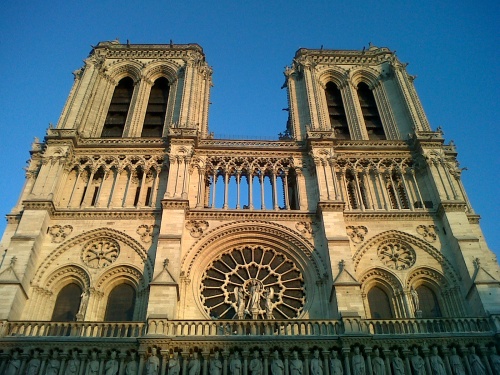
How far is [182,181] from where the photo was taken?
21531mm

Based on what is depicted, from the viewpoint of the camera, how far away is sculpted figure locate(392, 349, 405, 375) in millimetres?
15617

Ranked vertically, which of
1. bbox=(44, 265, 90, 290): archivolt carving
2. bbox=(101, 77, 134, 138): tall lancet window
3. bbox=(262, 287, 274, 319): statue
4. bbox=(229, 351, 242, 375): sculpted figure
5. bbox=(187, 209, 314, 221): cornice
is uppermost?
bbox=(101, 77, 134, 138): tall lancet window

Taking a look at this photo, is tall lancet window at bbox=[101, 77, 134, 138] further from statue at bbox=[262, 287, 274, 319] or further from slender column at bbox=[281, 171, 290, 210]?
statue at bbox=[262, 287, 274, 319]

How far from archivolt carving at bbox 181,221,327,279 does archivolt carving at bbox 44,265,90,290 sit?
12.0 ft

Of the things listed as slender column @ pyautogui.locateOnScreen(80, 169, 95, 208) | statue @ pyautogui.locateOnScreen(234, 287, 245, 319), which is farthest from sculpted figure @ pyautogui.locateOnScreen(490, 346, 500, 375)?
slender column @ pyautogui.locateOnScreen(80, 169, 95, 208)

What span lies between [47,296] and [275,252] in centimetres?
825

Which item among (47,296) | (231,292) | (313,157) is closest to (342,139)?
(313,157)

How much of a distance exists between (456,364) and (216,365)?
696 centimetres

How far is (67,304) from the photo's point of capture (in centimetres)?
1878

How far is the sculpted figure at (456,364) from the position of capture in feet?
51.2

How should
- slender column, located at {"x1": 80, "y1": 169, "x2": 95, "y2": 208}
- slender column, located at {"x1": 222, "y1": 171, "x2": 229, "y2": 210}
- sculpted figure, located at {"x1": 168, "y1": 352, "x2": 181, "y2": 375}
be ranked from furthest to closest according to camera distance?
slender column, located at {"x1": 222, "y1": 171, "x2": 229, "y2": 210} → slender column, located at {"x1": 80, "y1": 169, "x2": 95, "y2": 208} → sculpted figure, located at {"x1": 168, "y1": 352, "x2": 181, "y2": 375}

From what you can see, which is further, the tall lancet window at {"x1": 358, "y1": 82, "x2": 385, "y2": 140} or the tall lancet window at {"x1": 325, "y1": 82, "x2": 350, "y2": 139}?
the tall lancet window at {"x1": 325, "y1": 82, "x2": 350, "y2": 139}

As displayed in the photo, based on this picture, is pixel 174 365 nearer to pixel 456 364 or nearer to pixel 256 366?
pixel 256 366

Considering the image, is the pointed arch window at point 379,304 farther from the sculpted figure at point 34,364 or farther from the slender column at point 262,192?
the sculpted figure at point 34,364
